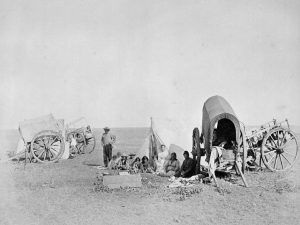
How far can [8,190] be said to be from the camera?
10.4m

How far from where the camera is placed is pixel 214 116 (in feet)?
36.5

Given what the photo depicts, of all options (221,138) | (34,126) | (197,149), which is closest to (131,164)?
(197,149)

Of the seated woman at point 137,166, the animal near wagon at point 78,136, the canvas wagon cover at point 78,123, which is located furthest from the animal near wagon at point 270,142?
the canvas wagon cover at point 78,123

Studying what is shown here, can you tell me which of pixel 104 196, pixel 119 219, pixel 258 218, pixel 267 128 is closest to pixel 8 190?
pixel 104 196

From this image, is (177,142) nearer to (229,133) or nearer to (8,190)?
(229,133)

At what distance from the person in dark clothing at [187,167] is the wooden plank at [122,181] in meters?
1.88

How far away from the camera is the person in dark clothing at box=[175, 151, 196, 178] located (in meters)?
12.1

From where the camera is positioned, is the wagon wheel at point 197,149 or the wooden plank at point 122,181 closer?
the wooden plank at point 122,181

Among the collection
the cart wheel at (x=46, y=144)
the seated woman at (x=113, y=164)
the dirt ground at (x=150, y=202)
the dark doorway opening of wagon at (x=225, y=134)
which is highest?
the dark doorway opening of wagon at (x=225, y=134)

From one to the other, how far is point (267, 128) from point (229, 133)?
4.60ft

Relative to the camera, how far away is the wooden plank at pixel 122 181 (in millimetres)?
10711

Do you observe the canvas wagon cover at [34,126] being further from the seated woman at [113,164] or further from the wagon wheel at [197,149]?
the wagon wheel at [197,149]

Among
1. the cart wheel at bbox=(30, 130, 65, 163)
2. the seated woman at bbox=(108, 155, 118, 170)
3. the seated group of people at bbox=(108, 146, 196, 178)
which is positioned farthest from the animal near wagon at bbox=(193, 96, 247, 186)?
the cart wheel at bbox=(30, 130, 65, 163)

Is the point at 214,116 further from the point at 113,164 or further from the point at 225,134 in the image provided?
the point at 113,164
